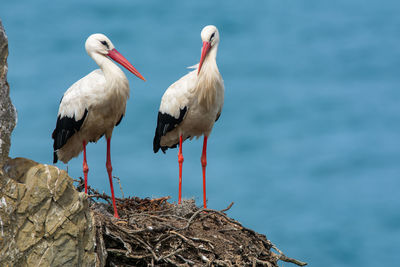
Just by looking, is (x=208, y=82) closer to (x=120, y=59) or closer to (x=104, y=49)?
(x=120, y=59)

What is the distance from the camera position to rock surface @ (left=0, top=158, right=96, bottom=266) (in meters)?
5.77

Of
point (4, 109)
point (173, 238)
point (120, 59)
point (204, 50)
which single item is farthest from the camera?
point (204, 50)

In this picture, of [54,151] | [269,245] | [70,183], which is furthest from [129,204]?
[70,183]

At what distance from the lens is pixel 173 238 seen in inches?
285

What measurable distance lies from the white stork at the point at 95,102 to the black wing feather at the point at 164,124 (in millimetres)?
807

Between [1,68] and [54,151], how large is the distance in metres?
3.02

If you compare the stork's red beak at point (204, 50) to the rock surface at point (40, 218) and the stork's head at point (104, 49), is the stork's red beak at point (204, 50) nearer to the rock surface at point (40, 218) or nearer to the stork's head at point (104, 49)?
the stork's head at point (104, 49)

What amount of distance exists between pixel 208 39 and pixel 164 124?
1.21 m

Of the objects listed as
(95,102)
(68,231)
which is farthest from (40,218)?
(95,102)

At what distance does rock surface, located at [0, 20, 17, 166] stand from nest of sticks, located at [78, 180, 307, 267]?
1.16 metres

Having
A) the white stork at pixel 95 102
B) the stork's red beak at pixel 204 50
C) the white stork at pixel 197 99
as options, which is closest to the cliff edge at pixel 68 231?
the white stork at pixel 95 102

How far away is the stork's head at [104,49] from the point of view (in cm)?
852

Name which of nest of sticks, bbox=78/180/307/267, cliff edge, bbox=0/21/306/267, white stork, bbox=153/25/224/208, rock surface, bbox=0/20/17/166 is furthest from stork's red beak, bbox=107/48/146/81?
rock surface, bbox=0/20/17/166

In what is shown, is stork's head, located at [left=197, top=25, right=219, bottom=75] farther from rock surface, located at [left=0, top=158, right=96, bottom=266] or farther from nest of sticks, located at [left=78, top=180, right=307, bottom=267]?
rock surface, located at [left=0, top=158, right=96, bottom=266]
